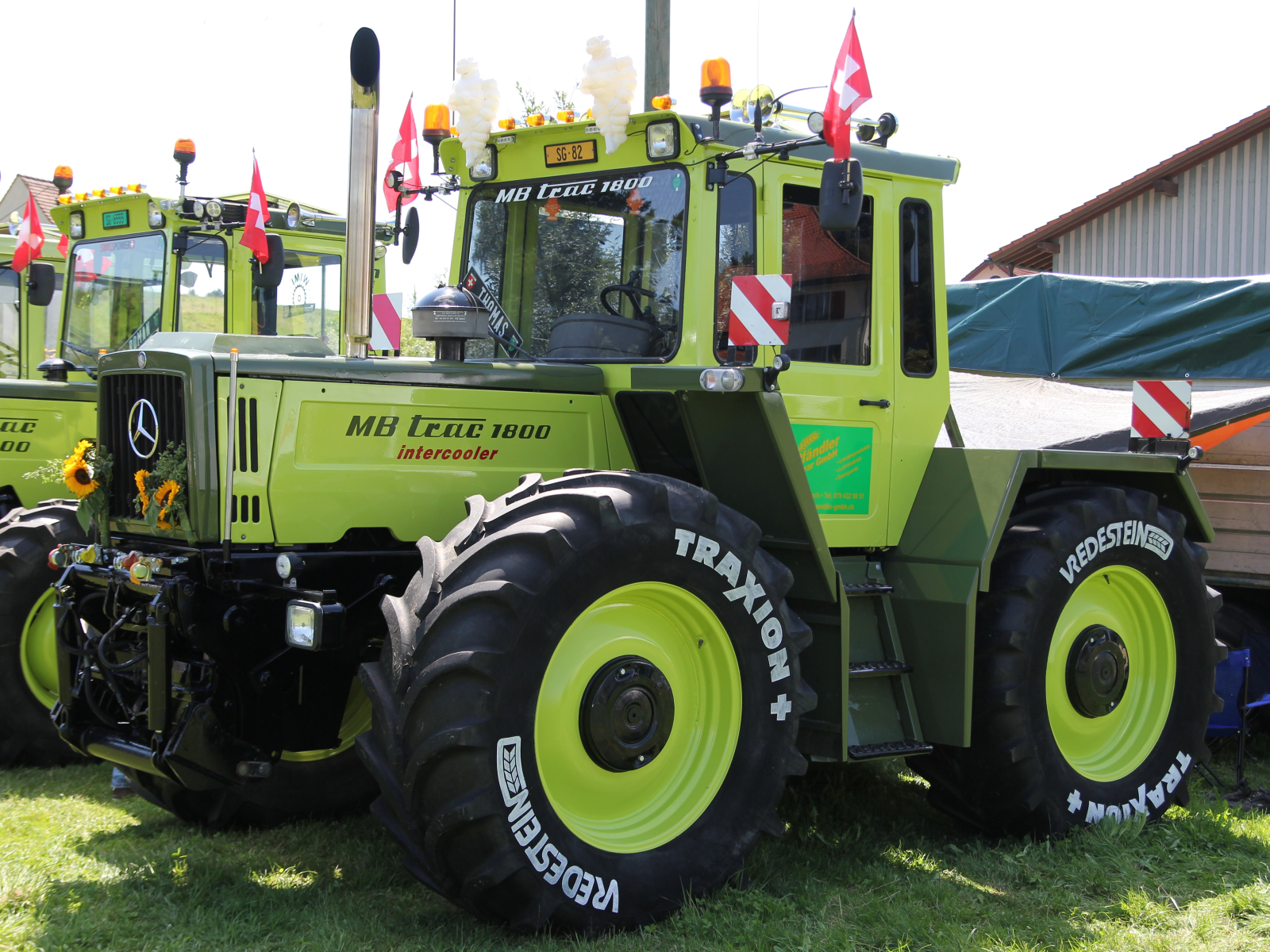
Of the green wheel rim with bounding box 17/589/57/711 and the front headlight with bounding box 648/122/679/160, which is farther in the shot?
the green wheel rim with bounding box 17/589/57/711

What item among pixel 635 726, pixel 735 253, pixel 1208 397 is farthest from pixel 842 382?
pixel 1208 397

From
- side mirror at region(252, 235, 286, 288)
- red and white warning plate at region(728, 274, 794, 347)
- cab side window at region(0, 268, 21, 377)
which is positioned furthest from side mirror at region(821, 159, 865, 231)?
cab side window at region(0, 268, 21, 377)

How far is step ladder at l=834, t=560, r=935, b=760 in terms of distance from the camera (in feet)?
14.7

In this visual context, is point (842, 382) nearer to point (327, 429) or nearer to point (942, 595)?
point (942, 595)

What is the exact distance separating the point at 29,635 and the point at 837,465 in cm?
398

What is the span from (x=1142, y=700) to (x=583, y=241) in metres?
3.22

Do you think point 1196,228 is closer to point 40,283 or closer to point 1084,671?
point 1084,671

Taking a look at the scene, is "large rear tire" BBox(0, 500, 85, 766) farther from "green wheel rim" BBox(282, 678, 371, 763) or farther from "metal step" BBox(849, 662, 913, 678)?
"metal step" BBox(849, 662, 913, 678)

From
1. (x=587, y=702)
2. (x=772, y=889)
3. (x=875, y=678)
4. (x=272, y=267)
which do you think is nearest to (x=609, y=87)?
(x=587, y=702)

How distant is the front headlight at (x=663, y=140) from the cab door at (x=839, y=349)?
0.38m

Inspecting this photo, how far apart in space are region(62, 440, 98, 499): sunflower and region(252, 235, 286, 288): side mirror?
3628mm

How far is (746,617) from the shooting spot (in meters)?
3.97

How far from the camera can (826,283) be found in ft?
15.3

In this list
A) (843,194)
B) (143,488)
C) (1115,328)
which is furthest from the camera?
(1115,328)
